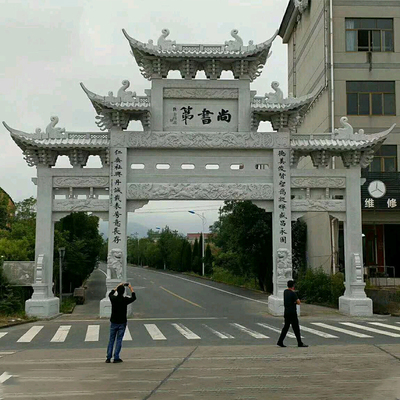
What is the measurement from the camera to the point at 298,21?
32.9 meters

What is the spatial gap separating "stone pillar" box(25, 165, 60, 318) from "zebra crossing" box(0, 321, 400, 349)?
2579mm

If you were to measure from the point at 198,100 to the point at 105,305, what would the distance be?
24.5ft

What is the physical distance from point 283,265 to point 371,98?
12215mm

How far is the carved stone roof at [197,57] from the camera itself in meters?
18.8

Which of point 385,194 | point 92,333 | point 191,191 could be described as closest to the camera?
point 92,333

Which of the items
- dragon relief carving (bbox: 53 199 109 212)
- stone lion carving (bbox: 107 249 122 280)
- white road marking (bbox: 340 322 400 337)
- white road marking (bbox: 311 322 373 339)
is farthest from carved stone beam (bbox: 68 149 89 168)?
white road marking (bbox: 340 322 400 337)

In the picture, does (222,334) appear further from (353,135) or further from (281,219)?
(353,135)

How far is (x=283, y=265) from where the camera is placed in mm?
18469

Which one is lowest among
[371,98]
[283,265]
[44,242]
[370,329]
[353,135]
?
[370,329]

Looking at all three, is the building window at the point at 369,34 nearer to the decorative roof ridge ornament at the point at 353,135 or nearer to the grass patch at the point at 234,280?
the decorative roof ridge ornament at the point at 353,135

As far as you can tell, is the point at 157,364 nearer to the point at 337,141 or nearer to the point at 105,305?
the point at 105,305

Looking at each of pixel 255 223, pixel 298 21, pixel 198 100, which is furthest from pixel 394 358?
pixel 298 21

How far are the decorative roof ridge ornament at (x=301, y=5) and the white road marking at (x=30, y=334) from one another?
22.9m

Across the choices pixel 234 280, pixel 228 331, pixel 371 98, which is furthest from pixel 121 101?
pixel 234 280
